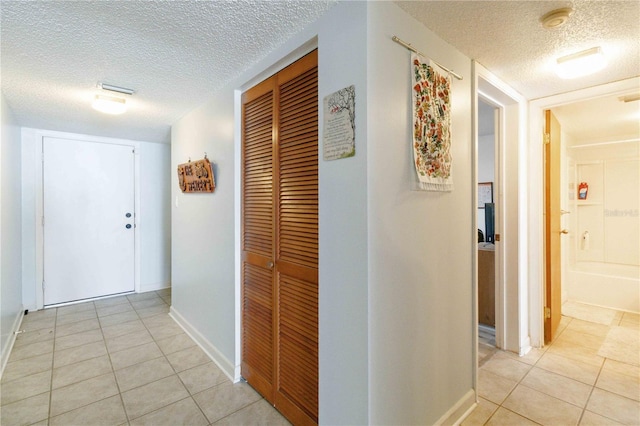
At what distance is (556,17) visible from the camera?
1.37 metres

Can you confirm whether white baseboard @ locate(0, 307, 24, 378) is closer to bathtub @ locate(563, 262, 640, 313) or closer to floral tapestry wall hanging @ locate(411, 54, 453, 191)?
floral tapestry wall hanging @ locate(411, 54, 453, 191)

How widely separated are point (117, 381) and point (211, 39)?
2375 millimetres

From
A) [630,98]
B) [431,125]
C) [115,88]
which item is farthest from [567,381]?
[115,88]

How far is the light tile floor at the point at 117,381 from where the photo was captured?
177 cm

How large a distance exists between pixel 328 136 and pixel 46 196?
4027 mm

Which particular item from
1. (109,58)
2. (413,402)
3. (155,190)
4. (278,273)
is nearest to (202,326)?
(278,273)

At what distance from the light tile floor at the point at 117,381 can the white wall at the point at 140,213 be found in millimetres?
665

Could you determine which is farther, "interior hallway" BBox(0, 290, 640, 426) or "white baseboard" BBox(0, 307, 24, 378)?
"white baseboard" BBox(0, 307, 24, 378)

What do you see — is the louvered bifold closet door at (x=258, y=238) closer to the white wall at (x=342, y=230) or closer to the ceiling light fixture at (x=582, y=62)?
the white wall at (x=342, y=230)

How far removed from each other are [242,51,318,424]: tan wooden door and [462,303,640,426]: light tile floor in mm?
1070

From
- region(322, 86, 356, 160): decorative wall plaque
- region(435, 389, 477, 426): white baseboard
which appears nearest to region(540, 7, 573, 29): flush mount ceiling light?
region(322, 86, 356, 160): decorative wall plaque

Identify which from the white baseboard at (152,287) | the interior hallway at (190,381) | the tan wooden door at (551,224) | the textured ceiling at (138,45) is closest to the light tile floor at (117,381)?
the interior hallway at (190,381)

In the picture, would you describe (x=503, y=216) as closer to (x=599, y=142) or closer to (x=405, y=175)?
(x=405, y=175)

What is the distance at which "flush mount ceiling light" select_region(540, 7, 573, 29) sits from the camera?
135 centimetres
